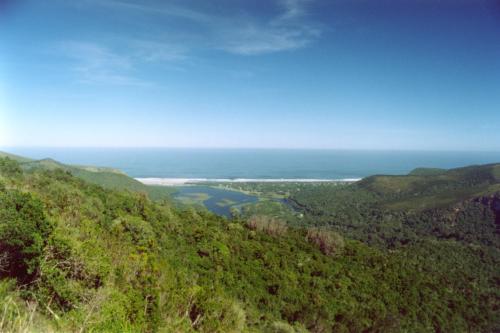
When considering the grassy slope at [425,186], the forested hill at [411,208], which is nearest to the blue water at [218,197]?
the forested hill at [411,208]

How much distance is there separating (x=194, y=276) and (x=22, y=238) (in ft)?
38.9

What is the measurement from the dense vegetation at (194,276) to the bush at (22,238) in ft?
0.10

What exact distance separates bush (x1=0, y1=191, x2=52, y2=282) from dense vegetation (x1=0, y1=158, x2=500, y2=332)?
0.10ft

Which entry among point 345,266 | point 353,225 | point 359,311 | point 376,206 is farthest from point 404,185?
point 359,311

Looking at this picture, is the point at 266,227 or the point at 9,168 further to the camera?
the point at 266,227

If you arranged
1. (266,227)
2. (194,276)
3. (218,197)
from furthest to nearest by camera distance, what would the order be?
(218,197) < (266,227) < (194,276)

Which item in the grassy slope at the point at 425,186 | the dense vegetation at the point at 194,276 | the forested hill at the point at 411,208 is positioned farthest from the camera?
the grassy slope at the point at 425,186

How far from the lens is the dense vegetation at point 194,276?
25.9 feet

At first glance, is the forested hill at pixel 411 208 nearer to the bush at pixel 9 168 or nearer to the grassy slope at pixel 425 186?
the grassy slope at pixel 425 186

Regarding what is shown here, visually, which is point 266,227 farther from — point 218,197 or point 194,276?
point 218,197

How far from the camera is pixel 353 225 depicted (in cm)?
8700

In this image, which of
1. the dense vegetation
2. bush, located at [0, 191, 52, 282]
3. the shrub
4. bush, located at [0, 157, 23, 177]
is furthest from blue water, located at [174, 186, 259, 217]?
bush, located at [0, 191, 52, 282]

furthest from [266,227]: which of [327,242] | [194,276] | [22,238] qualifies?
[22,238]

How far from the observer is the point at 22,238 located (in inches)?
356
